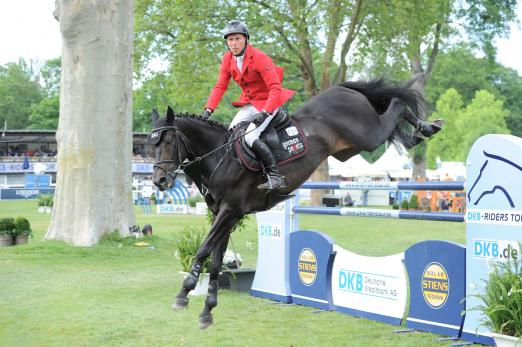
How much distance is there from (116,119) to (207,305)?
9.85 m

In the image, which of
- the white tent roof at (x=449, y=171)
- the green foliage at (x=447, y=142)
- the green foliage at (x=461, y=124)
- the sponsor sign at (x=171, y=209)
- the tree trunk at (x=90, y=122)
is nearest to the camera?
the tree trunk at (x=90, y=122)

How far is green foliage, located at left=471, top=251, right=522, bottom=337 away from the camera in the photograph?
5.54 meters

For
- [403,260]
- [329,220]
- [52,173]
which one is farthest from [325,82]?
[52,173]

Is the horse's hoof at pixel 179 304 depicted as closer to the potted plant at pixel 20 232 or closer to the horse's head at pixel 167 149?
the horse's head at pixel 167 149

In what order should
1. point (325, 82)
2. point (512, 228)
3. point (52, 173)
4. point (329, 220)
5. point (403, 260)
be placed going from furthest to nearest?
point (52, 173) → point (325, 82) → point (329, 220) → point (403, 260) → point (512, 228)

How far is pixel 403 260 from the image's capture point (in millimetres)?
7758

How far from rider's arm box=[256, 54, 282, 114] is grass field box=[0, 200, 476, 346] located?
265 cm

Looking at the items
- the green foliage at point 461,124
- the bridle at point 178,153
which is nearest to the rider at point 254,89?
the bridle at point 178,153

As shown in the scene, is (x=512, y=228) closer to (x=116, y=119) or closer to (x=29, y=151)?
(x=116, y=119)

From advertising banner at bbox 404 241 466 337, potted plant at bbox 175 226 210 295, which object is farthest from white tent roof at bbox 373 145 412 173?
advertising banner at bbox 404 241 466 337

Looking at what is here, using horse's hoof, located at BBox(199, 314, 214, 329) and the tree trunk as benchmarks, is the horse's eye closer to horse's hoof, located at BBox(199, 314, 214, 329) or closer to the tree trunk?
horse's hoof, located at BBox(199, 314, 214, 329)

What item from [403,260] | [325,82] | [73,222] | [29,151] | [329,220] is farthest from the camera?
[29,151]

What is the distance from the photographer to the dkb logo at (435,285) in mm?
7051

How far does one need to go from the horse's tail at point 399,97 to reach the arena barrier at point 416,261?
0.64 m
